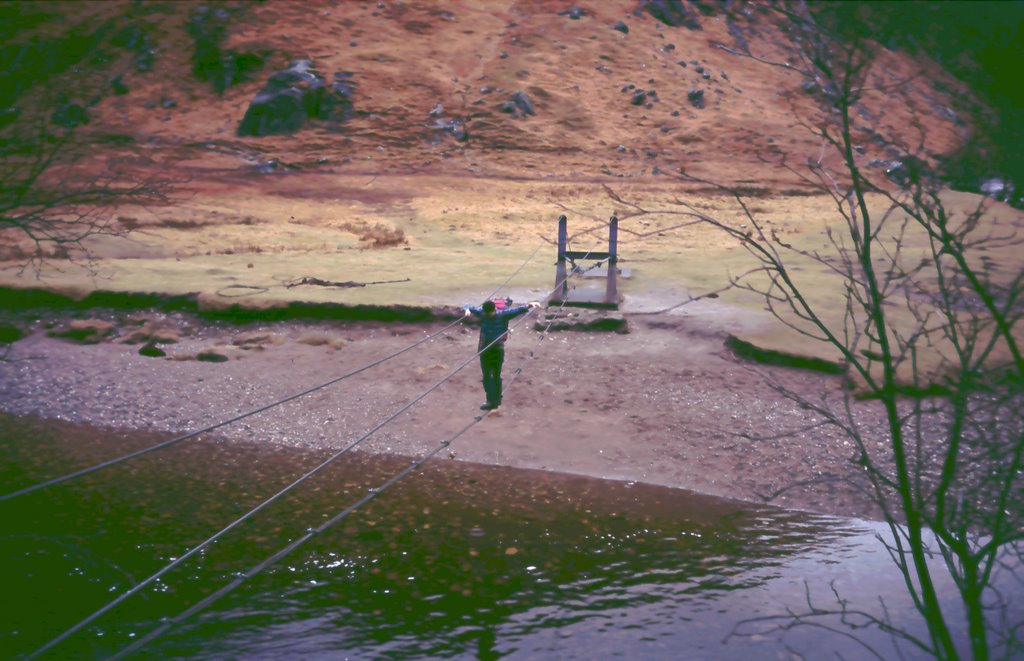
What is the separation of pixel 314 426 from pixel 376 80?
31678 mm

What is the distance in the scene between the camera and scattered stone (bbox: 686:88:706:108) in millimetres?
40709

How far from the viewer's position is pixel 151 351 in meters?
12.7

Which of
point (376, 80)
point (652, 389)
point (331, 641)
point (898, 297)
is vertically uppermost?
point (376, 80)

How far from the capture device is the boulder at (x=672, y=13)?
49.6 metres

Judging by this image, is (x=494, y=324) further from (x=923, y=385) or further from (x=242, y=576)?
(x=923, y=385)

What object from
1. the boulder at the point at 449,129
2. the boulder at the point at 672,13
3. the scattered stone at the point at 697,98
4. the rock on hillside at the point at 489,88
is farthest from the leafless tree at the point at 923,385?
the boulder at the point at 672,13

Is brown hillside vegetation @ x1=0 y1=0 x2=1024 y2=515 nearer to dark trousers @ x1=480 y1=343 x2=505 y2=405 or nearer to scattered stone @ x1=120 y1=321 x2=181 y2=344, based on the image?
scattered stone @ x1=120 y1=321 x2=181 y2=344

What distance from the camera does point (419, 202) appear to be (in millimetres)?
26781

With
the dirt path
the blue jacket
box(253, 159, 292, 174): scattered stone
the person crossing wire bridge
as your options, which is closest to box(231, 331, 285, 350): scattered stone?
the dirt path

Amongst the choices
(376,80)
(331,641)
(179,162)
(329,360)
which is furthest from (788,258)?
(376,80)

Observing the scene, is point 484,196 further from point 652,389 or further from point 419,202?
point 652,389

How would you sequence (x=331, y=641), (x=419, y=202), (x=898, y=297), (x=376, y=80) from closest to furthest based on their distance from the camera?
1. (x=331, y=641)
2. (x=898, y=297)
3. (x=419, y=202)
4. (x=376, y=80)

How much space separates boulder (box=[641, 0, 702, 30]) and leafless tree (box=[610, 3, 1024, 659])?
1381 inches

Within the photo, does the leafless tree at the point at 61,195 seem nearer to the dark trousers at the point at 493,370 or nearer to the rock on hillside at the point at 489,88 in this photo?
the dark trousers at the point at 493,370
